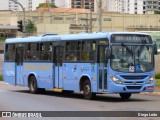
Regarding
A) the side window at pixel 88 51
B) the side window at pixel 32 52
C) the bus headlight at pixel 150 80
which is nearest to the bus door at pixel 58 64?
the side window at pixel 32 52

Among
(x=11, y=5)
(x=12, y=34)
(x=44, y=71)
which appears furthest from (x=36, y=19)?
(x=44, y=71)

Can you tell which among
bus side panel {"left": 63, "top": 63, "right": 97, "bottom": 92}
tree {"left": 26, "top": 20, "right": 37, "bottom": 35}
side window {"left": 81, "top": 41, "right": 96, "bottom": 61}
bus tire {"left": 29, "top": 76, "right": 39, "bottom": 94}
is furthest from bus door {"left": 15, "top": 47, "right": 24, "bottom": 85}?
tree {"left": 26, "top": 20, "right": 37, "bottom": 35}

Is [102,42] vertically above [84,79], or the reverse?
[102,42]

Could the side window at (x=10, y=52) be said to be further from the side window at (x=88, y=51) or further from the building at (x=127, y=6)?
the building at (x=127, y=6)

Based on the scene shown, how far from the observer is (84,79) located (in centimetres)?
2244

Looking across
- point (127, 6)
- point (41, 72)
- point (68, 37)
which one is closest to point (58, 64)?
point (68, 37)

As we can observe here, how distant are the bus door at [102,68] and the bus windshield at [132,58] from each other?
49 cm

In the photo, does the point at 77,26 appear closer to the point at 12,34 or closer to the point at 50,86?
the point at 12,34

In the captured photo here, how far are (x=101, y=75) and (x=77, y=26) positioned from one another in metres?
105

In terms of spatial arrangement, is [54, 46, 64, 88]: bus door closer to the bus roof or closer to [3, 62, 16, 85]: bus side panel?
the bus roof

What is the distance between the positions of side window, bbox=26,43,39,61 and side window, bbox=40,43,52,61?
0.47m

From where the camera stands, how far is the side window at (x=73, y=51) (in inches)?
896

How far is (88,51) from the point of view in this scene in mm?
21922

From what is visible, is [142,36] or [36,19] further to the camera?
[36,19]
